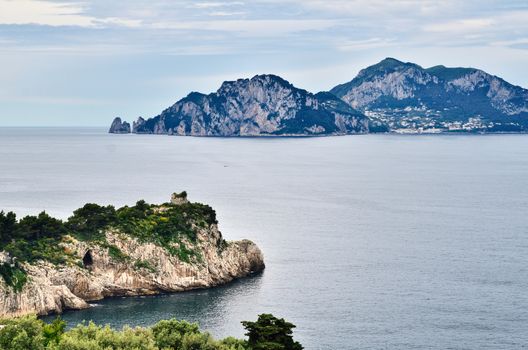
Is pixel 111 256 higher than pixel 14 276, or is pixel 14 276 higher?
pixel 111 256

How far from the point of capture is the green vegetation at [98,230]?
104875mm

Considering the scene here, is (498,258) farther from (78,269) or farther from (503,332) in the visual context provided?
(78,269)

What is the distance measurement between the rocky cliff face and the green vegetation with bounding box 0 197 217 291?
0.82 metres

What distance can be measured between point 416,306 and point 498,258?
28.5 m

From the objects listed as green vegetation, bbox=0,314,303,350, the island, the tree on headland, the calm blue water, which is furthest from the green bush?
the tree on headland

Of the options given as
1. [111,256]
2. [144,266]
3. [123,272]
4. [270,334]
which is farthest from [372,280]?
[270,334]

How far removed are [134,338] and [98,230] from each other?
167 feet

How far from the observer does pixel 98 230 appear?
Answer: 114 metres

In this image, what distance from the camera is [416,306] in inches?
3875

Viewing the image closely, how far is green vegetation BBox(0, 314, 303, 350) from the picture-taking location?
6412cm

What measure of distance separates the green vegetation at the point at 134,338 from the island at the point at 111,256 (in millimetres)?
26254

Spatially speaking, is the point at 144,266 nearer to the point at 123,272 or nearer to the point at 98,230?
the point at 123,272

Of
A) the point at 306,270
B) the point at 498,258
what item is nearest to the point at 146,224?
the point at 306,270

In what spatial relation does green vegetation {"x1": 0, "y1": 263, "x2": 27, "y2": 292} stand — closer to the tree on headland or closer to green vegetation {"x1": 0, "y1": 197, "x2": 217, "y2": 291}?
green vegetation {"x1": 0, "y1": 197, "x2": 217, "y2": 291}
